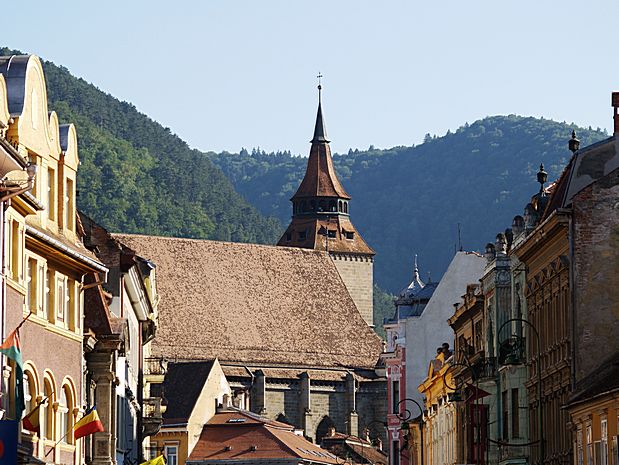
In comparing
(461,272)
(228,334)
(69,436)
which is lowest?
(69,436)

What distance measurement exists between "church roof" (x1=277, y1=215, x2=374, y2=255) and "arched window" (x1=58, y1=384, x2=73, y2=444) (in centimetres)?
13139

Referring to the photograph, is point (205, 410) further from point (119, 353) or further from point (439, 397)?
point (119, 353)

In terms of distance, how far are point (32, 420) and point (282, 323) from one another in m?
126

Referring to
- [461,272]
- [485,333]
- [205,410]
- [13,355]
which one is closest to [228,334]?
[205,410]

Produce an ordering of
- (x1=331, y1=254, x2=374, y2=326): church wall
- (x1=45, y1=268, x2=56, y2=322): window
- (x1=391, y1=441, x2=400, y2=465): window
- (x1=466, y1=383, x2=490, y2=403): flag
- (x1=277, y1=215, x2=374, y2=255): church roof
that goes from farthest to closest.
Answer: (x1=277, y1=215, x2=374, y2=255): church roof → (x1=331, y1=254, x2=374, y2=326): church wall → (x1=391, y1=441, x2=400, y2=465): window → (x1=466, y1=383, x2=490, y2=403): flag → (x1=45, y1=268, x2=56, y2=322): window

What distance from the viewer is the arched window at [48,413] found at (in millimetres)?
35531

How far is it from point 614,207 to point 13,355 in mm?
17046

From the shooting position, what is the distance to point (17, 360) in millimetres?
28781

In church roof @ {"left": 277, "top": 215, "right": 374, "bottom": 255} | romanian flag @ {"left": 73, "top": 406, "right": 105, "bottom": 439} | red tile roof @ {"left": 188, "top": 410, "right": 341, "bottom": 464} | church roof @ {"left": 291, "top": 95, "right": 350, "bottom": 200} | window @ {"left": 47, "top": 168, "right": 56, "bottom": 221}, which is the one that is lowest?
romanian flag @ {"left": 73, "top": 406, "right": 105, "bottom": 439}

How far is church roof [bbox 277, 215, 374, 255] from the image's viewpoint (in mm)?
170000

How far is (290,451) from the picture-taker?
11556 cm

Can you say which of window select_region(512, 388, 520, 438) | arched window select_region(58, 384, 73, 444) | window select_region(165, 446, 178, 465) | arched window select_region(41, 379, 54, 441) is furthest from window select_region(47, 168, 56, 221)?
window select_region(165, 446, 178, 465)

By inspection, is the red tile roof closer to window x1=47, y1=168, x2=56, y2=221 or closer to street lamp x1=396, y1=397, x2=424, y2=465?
street lamp x1=396, y1=397, x2=424, y2=465

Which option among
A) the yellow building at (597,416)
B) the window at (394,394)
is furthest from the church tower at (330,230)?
the yellow building at (597,416)
